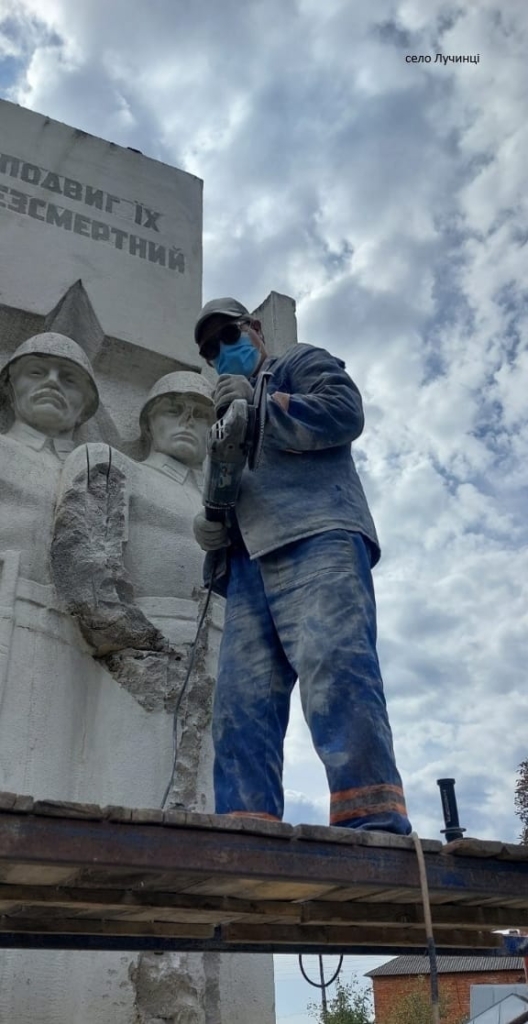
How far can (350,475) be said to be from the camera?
3559 millimetres

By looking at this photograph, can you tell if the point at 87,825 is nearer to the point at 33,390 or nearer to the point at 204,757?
the point at 204,757

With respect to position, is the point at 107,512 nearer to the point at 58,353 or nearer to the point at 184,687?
the point at 58,353

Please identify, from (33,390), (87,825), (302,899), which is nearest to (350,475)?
(302,899)

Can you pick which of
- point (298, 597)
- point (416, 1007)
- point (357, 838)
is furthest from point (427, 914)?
point (416, 1007)

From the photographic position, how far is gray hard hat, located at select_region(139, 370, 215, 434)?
5.45 meters

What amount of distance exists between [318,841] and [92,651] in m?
2.33

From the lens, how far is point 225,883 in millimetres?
2328

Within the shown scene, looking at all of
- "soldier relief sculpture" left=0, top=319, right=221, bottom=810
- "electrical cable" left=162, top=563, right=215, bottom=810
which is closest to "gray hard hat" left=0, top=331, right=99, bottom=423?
"soldier relief sculpture" left=0, top=319, right=221, bottom=810

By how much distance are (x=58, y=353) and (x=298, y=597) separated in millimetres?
2422

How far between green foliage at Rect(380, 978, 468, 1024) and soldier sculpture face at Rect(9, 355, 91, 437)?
23772mm

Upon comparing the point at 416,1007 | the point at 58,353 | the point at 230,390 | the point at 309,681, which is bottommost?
the point at 309,681

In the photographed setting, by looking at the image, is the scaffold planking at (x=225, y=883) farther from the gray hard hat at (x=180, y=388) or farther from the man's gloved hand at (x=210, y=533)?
the gray hard hat at (x=180, y=388)

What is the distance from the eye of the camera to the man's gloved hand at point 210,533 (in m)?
3.61

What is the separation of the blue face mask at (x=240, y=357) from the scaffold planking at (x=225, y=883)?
6.39 feet
